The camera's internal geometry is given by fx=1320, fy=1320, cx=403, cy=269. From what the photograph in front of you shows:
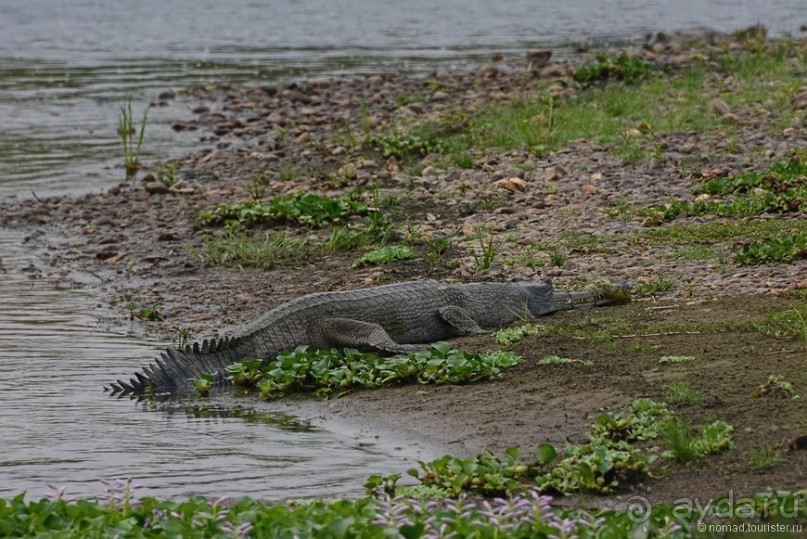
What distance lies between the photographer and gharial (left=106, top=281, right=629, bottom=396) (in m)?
8.12

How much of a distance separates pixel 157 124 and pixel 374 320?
33.6ft

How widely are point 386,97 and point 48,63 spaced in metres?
8.59

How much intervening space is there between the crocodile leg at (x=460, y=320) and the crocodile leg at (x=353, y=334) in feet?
1.24

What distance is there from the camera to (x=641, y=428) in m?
6.37

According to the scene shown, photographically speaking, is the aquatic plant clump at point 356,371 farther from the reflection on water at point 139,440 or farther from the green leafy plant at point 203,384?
the reflection on water at point 139,440

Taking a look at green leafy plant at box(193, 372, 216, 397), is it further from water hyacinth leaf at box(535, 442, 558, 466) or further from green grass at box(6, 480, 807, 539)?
water hyacinth leaf at box(535, 442, 558, 466)

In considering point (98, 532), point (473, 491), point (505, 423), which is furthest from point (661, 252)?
point (98, 532)

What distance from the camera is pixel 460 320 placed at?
8938mm

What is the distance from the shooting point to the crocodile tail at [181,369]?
7.99 m

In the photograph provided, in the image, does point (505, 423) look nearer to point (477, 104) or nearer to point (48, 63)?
point (477, 104)

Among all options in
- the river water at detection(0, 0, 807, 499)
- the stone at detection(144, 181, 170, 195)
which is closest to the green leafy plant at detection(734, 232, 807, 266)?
the river water at detection(0, 0, 807, 499)

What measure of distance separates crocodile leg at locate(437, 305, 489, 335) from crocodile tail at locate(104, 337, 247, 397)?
149 cm

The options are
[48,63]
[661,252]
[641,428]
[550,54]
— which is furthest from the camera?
[48,63]

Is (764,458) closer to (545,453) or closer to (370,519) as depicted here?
(545,453)
